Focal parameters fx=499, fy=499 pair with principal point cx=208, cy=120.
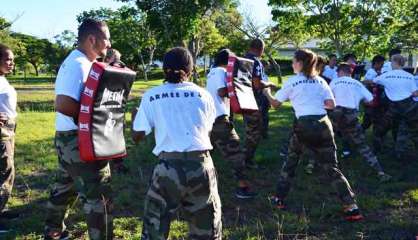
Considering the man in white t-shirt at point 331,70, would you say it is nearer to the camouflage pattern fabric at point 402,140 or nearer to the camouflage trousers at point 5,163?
the camouflage pattern fabric at point 402,140

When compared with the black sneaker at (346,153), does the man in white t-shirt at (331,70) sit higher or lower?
higher

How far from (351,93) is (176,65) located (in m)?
4.97

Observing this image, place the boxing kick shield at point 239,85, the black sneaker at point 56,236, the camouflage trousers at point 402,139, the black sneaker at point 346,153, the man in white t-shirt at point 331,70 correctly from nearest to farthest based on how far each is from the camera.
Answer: the black sneaker at point 56,236 < the boxing kick shield at point 239,85 < the camouflage trousers at point 402,139 < the black sneaker at point 346,153 < the man in white t-shirt at point 331,70

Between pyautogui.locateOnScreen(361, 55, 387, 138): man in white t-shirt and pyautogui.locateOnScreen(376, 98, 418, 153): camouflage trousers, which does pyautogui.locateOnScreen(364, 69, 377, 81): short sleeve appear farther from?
pyautogui.locateOnScreen(376, 98, 418, 153): camouflage trousers

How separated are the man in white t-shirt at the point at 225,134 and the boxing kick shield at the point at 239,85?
0.13 metres

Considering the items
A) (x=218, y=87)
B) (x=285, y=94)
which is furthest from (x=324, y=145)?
(x=218, y=87)

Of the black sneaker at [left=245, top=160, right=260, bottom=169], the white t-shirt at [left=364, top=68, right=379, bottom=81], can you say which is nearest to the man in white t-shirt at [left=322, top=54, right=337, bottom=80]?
the white t-shirt at [left=364, top=68, right=379, bottom=81]

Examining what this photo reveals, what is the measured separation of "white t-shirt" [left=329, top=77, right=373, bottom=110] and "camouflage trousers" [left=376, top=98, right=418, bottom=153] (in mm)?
1143

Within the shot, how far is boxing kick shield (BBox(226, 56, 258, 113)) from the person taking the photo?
6.73 meters

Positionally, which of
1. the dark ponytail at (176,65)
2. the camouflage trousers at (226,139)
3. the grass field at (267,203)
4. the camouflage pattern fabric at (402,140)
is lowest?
the grass field at (267,203)

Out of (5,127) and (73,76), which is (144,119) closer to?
(73,76)

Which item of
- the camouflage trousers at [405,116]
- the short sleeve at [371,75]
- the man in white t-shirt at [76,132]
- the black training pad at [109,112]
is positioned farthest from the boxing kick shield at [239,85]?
the short sleeve at [371,75]

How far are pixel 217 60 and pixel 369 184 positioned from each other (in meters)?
3.00

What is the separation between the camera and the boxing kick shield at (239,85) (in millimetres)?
6730
